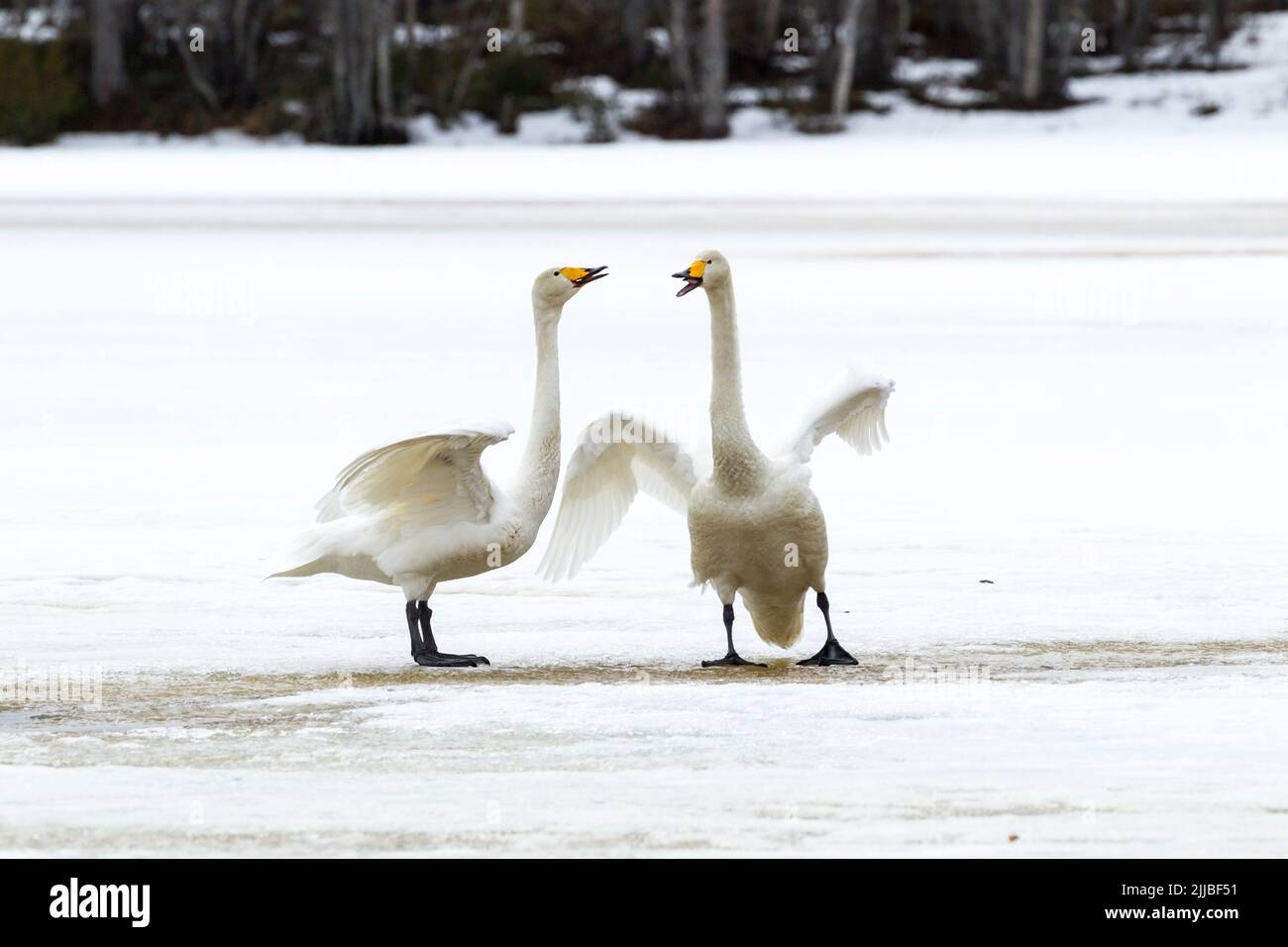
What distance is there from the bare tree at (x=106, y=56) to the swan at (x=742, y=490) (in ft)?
124

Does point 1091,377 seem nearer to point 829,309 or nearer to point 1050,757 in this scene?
point 829,309

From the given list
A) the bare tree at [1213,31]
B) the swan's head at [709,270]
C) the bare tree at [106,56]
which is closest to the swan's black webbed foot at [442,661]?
the swan's head at [709,270]

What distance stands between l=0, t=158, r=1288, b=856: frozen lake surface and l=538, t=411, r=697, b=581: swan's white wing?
0.19 m

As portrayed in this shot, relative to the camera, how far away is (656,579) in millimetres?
7398

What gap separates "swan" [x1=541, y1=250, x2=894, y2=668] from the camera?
594 cm

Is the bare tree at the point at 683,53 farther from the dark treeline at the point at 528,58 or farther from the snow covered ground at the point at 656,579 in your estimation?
the snow covered ground at the point at 656,579

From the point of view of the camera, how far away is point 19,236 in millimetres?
21094

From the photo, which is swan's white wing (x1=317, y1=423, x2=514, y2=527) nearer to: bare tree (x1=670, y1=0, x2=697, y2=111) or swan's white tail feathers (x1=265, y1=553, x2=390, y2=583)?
swan's white tail feathers (x1=265, y1=553, x2=390, y2=583)

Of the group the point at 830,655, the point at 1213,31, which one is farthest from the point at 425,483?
the point at 1213,31

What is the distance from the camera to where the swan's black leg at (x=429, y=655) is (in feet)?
19.8

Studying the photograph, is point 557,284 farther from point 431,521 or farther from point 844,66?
point 844,66
